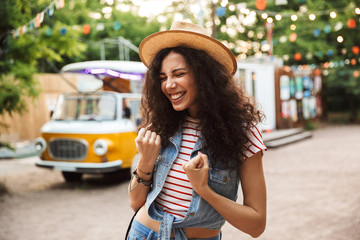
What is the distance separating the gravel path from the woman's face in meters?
3.45

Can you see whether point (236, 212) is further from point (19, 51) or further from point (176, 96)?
point (19, 51)

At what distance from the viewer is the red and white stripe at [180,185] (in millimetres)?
1682

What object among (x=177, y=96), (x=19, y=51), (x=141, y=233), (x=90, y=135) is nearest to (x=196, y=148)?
(x=177, y=96)

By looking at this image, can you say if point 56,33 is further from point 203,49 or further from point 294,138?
point 294,138

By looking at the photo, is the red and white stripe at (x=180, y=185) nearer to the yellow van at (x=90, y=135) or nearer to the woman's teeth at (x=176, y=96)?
the woman's teeth at (x=176, y=96)

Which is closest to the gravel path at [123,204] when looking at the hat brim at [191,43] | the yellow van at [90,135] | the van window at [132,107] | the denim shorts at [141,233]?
the yellow van at [90,135]

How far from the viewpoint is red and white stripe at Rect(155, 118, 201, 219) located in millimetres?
1682

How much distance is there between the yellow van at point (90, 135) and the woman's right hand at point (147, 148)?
567 centimetres

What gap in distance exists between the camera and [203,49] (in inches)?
71.4

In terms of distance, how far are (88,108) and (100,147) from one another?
46.7 inches

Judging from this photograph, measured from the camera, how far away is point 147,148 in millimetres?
1665

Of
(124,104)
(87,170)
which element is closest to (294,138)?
(124,104)

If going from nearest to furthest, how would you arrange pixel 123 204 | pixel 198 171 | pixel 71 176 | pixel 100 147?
pixel 198 171
pixel 123 204
pixel 100 147
pixel 71 176

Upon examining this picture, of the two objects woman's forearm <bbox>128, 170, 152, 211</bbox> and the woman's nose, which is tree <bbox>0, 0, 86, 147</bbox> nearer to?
woman's forearm <bbox>128, 170, 152, 211</bbox>
